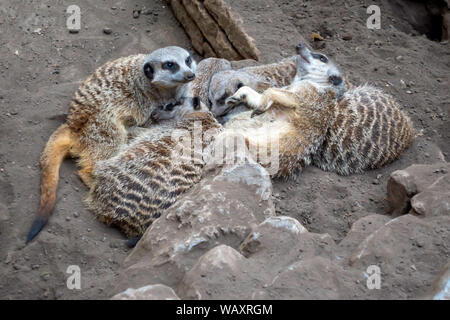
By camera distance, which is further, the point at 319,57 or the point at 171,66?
the point at 319,57

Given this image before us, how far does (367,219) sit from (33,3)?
3.64 meters

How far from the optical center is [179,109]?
351 centimetres

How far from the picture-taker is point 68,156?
3295 mm

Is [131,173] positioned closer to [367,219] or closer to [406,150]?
[367,219]

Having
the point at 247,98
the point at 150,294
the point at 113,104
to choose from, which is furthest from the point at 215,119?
the point at 150,294

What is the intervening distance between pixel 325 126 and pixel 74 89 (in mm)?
1829

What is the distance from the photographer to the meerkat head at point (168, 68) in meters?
3.43

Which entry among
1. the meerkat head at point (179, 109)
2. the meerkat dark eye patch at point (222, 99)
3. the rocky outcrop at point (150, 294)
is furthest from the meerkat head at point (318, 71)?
the rocky outcrop at point (150, 294)

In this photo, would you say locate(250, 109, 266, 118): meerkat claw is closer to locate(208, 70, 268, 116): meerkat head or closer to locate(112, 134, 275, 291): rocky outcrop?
locate(208, 70, 268, 116): meerkat head

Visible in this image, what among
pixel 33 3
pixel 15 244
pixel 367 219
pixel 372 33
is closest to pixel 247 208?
pixel 367 219

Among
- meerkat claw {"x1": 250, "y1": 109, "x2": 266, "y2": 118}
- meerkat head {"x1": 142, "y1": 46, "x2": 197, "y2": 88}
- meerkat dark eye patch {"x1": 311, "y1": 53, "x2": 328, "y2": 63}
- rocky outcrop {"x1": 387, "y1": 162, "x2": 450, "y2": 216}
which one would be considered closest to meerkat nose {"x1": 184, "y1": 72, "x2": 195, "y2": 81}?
meerkat head {"x1": 142, "y1": 46, "x2": 197, "y2": 88}

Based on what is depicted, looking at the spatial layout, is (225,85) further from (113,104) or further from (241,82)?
(113,104)

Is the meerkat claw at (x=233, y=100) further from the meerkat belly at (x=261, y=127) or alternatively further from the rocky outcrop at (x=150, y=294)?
the rocky outcrop at (x=150, y=294)

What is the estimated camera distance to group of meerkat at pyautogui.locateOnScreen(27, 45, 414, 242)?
124 inches
